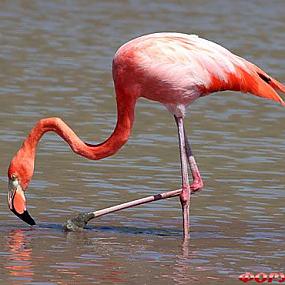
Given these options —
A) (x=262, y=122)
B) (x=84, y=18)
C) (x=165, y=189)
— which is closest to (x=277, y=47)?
(x=84, y=18)

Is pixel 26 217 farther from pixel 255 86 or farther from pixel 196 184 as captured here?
pixel 255 86

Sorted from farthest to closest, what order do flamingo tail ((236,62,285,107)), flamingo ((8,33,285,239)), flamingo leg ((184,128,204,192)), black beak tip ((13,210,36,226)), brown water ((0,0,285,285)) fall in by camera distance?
flamingo leg ((184,128,204,192)) < flamingo tail ((236,62,285,107)) < flamingo ((8,33,285,239)) < black beak tip ((13,210,36,226)) < brown water ((0,0,285,285))

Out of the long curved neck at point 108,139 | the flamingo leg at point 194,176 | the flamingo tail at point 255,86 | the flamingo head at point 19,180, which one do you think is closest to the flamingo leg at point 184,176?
the flamingo leg at point 194,176

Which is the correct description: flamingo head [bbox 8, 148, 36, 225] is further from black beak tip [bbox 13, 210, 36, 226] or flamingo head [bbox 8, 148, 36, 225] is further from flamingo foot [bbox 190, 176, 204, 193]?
flamingo foot [bbox 190, 176, 204, 193]

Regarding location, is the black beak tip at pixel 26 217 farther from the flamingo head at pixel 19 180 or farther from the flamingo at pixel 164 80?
the flamingo at pixel 164 80

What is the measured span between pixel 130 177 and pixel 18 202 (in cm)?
213

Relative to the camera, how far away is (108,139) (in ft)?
35.1

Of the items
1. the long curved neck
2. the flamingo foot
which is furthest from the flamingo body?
the flamingo foot

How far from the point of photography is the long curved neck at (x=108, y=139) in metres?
10.6

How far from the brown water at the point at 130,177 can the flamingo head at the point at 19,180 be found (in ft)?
0.75

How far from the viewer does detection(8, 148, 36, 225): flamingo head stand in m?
10.2

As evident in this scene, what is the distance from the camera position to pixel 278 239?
1023 cm

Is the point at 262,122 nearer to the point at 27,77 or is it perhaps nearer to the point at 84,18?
the point at 27,77

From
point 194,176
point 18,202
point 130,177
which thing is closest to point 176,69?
point 194,176
